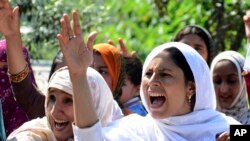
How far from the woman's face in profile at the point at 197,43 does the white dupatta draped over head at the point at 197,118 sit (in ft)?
5.59

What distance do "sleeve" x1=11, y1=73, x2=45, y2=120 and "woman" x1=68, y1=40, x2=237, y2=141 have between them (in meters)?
0.64

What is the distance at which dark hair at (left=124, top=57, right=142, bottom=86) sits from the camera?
6355 mm

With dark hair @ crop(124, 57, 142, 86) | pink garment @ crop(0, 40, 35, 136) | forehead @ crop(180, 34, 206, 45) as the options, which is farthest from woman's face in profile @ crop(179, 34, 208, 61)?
pink garment @ crop(0, 40, 35, 136)

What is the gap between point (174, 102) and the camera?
5.10m

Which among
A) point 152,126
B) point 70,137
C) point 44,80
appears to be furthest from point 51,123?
point 44,80

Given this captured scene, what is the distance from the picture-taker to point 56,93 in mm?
5117

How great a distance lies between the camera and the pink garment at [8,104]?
5.86m

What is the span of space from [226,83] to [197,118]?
1572mm

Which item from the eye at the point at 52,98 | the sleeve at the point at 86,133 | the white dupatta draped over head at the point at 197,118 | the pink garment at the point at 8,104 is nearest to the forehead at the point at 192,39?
the pink garment at the point at 8,104

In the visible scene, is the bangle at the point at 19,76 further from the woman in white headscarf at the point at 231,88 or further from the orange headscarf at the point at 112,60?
the woman in white headscarf at the point at 231,88

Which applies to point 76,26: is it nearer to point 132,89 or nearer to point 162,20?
point 132,89

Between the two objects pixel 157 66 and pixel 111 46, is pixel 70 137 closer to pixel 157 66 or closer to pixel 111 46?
pixel 157 66

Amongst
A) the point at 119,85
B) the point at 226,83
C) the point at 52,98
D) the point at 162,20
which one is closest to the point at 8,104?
the point at 119,85

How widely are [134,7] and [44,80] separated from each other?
4.77ft
